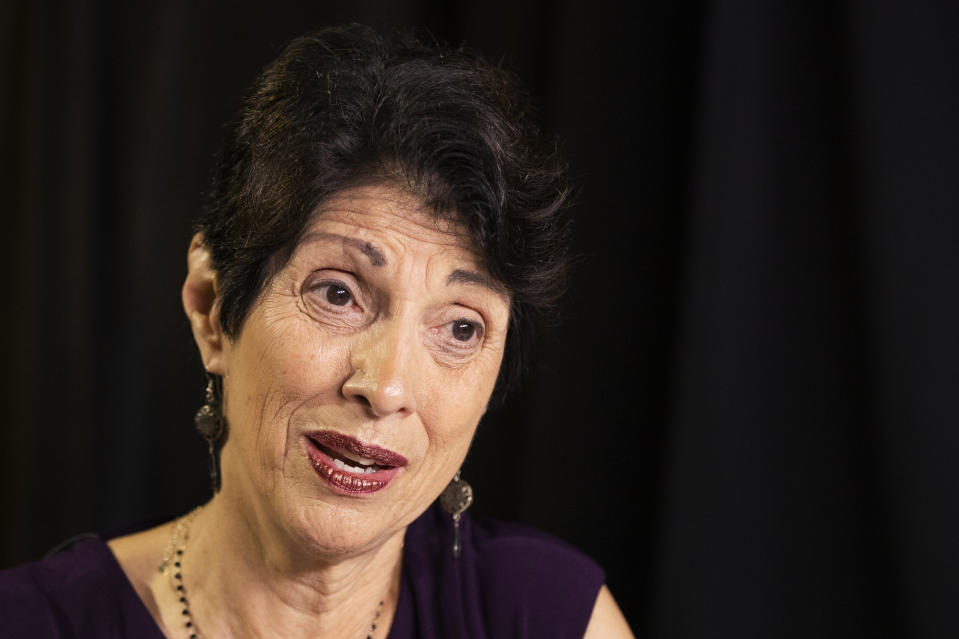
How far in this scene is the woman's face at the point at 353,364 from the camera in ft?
3.80

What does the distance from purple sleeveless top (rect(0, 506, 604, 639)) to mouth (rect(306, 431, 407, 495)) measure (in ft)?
1.12

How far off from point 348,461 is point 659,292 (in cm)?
78

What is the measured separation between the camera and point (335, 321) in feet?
3.85

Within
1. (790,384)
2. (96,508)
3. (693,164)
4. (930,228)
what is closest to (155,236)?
(96,508)

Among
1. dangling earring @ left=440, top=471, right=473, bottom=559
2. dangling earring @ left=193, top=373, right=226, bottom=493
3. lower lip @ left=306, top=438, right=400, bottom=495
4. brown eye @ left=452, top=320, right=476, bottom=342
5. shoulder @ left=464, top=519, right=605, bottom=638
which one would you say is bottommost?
shoulder @ left=464, top=519, right=605, bottom=638

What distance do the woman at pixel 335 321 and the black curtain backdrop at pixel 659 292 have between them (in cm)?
Result: 46

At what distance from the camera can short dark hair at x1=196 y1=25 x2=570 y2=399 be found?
1177 millimetres

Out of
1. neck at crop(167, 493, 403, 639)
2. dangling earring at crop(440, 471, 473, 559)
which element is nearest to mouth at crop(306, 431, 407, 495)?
neck at crop(167, 493, 403, 639)

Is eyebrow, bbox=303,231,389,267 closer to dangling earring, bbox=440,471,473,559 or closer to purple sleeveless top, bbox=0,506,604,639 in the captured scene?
dangling earring, bbox=440,471,473,559

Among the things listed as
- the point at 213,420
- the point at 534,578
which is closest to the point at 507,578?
the point at 534,578

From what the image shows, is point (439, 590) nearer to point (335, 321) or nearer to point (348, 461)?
point (348, 461)

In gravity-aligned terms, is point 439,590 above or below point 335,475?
below

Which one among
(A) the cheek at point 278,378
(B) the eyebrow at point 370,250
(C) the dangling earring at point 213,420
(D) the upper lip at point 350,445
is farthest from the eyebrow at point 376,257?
(C) the dangling earring at point 213,420

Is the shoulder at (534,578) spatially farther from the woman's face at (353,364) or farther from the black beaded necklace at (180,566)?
the woman's face at (353,364)
